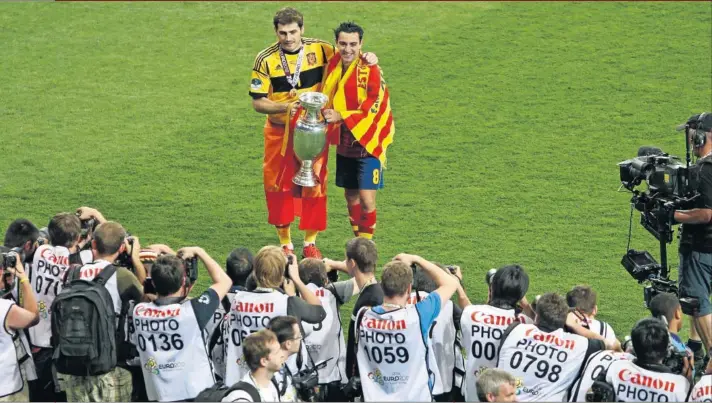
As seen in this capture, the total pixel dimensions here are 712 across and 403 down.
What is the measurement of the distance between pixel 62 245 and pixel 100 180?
14.7ft

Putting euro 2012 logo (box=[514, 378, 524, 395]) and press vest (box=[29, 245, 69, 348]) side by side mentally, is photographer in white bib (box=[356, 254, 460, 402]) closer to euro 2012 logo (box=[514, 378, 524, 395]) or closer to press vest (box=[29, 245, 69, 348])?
euro 2012 logo (box=[514, 378, 524, 395])

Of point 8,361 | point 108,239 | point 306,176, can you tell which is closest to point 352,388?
point 108,239

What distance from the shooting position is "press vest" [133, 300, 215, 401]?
6902 millimetres

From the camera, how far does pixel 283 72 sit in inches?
392

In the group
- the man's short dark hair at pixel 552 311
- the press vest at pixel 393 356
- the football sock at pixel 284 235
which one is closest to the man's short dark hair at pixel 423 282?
the press vest at pixel 393 356

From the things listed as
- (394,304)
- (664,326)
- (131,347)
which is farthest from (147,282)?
(664,326)

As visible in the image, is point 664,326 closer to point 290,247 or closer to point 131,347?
point 131,347

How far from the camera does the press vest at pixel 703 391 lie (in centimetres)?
619

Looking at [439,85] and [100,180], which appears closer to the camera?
[100,180]

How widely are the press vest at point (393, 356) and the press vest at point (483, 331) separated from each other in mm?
247

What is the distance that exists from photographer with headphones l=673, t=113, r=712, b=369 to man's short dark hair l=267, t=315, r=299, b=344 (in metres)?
3.13

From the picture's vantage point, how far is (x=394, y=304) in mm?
6867

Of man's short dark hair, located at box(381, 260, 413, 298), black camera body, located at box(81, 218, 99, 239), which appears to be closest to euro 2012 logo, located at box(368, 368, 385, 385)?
man's short dark hair, located at box(381, 260, 413, 298)

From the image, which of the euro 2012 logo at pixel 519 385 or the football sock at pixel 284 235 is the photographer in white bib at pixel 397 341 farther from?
the football sock at pixel 284 235
